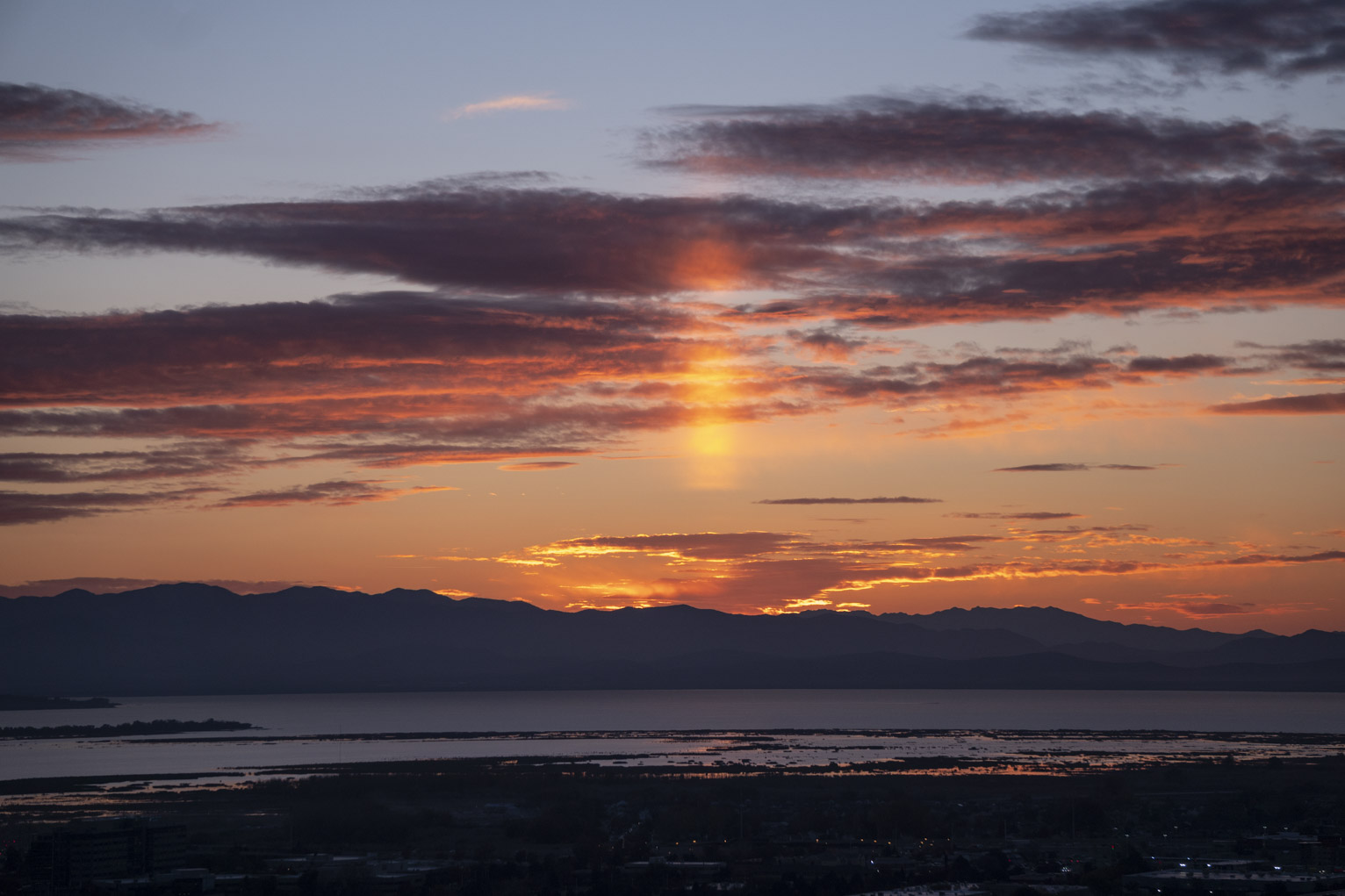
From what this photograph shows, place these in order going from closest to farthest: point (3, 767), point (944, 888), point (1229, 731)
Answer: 1. point (944, 888)
2. point (3, 767)
3. point (1229, 731)

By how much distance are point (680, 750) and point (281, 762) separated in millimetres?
39358

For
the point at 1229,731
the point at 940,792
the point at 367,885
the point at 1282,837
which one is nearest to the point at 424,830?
the point at 367,885

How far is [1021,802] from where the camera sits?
8238 cm

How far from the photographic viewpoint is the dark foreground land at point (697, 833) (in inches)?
2197

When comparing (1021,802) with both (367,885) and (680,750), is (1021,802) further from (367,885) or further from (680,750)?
(680,750)

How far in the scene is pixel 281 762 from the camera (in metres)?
125

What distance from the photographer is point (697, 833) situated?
236ft

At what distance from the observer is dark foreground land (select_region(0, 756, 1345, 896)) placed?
5581 cm

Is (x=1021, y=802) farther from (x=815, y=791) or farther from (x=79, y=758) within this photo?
(x=79, y=758)

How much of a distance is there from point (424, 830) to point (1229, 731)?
126811 mm

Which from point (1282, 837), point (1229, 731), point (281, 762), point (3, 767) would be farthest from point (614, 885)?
point (1229, 731)

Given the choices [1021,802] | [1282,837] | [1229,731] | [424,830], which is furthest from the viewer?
[1229,731]

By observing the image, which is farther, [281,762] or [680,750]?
[680,750]

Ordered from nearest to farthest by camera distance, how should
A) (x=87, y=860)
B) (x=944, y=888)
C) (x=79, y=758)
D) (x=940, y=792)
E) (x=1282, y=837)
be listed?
(x=944, y=888) → (x=87, y=860) → (x=1282, y=837) → (x=940, y=792) → (x=79, y=758)
